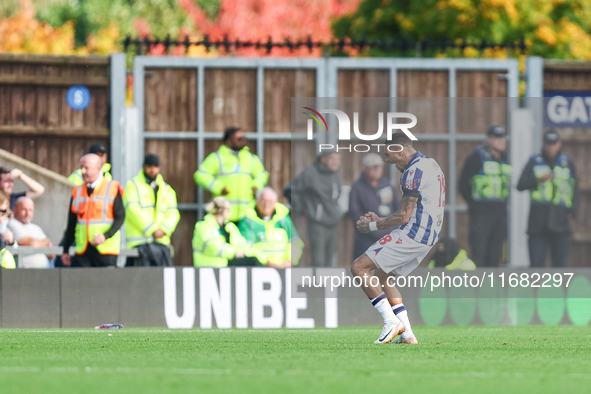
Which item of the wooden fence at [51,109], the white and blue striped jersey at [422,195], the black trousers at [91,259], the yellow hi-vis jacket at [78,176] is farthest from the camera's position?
the wooden fence at [51,109]

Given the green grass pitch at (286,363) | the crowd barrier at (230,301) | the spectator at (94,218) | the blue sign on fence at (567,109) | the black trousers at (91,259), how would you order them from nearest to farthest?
the green grass pitch at (286,363)
the crowd barrier at (230,301)
the spectator at (94,218)
the black trousers at (91,259)
the blue sign on fence at (567,109)

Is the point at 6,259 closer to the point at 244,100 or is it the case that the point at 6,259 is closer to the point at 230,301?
the point at 230,301

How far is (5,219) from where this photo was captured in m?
13.2

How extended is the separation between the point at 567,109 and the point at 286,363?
861cm

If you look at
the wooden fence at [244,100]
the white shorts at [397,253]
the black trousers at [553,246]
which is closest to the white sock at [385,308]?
the white shorts at [397,253]

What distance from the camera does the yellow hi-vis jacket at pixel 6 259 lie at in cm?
1305

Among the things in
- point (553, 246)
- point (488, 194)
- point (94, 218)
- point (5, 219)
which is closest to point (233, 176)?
point (94, 218)

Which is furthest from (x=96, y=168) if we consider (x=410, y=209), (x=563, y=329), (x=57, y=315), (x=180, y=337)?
(x=563, y=329)

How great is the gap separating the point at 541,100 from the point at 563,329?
3.80 metres

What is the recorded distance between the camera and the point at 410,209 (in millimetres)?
9922

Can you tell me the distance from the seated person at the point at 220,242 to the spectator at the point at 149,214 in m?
0.37

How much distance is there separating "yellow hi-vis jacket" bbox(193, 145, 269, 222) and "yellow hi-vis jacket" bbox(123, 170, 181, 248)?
69 centimetres

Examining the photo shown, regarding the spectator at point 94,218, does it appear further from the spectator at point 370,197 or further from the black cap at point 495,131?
the black cap at point 495,131

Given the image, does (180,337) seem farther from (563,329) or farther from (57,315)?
(563,329)
